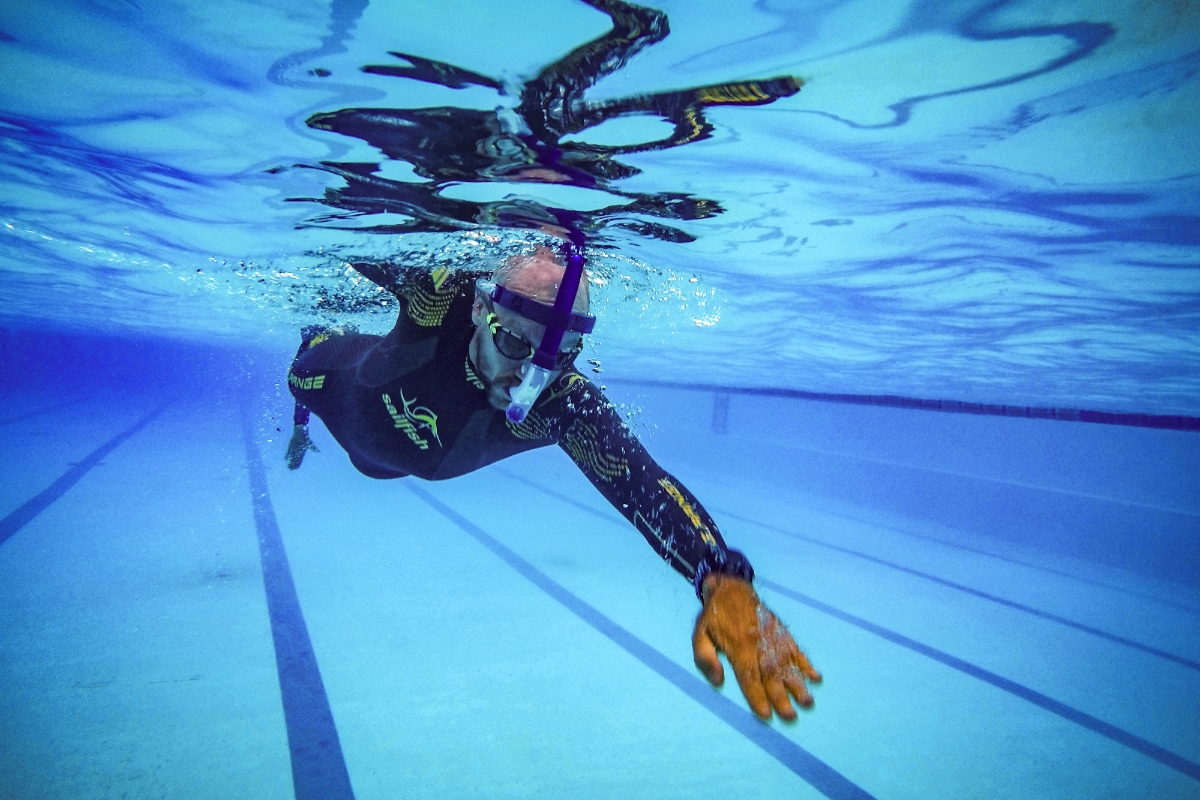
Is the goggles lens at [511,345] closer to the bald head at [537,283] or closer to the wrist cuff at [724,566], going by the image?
the bald head at [537,283]

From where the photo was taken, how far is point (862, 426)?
76.1ft

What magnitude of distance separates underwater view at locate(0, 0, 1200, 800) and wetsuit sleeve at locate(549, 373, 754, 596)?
0.02 m

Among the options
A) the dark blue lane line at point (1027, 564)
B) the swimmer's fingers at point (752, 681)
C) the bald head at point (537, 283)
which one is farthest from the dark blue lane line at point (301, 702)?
the dark blue lane line at point (1027, 564)

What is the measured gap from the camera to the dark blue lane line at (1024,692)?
4.17m

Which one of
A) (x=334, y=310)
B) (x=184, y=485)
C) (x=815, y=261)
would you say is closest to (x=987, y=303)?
(x=815, y=261)

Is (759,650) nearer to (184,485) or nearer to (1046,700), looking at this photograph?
(1046,700)

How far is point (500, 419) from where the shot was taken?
386cm

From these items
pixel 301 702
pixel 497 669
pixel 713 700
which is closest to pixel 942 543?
pixel 713 700

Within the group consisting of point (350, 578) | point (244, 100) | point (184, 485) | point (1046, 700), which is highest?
point (244, 100)

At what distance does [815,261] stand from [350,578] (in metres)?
6.21

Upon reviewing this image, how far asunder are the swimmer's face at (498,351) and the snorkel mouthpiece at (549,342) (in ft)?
→ 0.34

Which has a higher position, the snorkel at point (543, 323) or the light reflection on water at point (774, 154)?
the light reflection on water at point (774, 154)

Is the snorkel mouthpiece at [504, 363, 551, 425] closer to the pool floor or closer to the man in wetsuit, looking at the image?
the man in wetsuit

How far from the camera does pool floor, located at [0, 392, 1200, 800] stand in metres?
3.21
